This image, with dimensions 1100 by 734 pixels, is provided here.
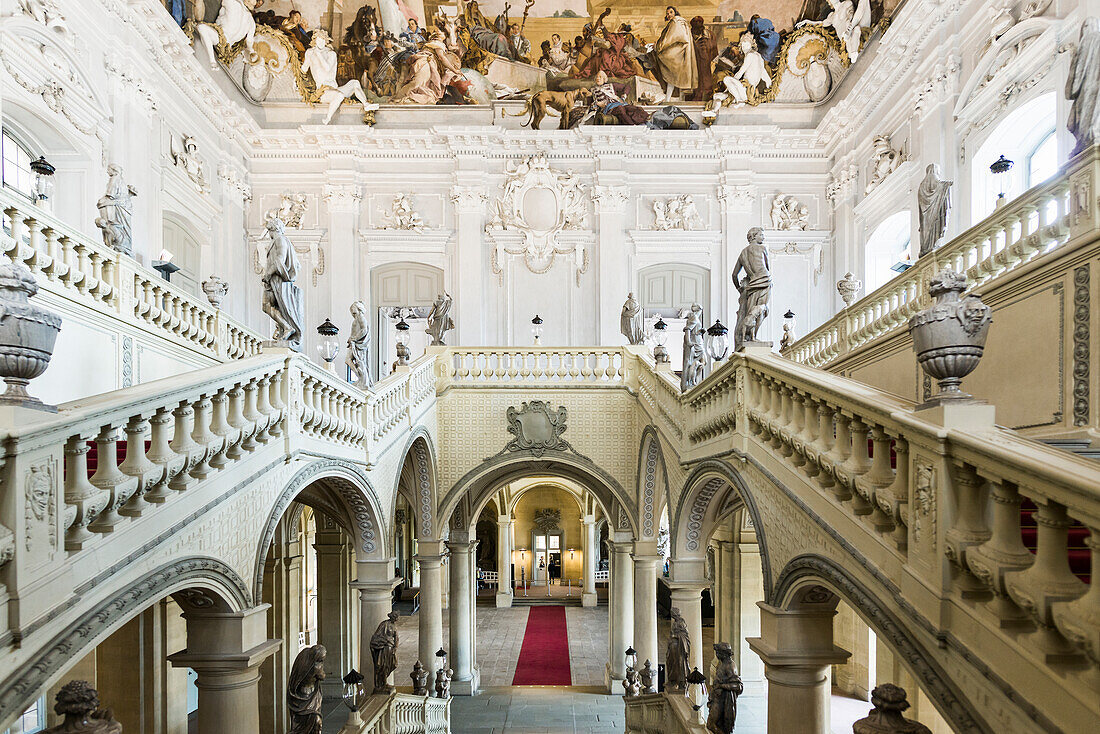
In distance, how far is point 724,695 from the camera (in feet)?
26.3

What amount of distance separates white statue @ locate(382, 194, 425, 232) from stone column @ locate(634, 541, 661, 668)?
9.54 metres

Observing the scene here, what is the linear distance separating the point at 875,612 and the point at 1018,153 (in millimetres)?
10993

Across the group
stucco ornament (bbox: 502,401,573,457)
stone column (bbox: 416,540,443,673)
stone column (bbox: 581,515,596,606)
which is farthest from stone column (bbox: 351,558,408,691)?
stone column (bbox: 581,515,596,606)

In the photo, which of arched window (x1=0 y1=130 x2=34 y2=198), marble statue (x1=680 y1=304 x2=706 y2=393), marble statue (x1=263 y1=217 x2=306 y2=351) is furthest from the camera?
arched window (x1=0 y1=130 x2=34 y2=198)

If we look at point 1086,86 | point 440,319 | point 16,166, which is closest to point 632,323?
point 440,319

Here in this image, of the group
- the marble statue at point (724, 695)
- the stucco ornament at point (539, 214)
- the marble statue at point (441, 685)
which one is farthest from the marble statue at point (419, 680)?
the stucco ornament at point (539, 214)

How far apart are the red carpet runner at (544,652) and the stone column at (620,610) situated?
4.73 feet

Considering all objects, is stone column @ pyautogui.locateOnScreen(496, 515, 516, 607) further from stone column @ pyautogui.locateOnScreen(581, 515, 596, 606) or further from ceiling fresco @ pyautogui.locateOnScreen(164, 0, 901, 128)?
ceiling fresco @ pyautogui.locateOnScreen(164, 0, 901, 128)

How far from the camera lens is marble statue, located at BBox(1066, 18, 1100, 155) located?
617 centimetres

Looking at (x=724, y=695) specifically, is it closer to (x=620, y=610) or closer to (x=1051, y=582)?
(x=1051, y=582)

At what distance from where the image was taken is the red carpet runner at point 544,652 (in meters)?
18.1

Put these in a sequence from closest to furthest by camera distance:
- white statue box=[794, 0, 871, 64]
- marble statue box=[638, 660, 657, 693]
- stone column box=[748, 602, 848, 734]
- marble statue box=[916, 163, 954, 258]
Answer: stone column box=[748, 602, 848, 734] < marble statue box=[916, 163, 954, 258] < marble statue box=[638, 660, 657, 693] < white statue box=[794, 0, 871, 64]

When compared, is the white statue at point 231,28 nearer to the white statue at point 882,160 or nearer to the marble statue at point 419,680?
the marble statue at point 419,680

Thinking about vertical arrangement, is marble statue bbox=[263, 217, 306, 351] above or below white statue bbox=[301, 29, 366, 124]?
below
